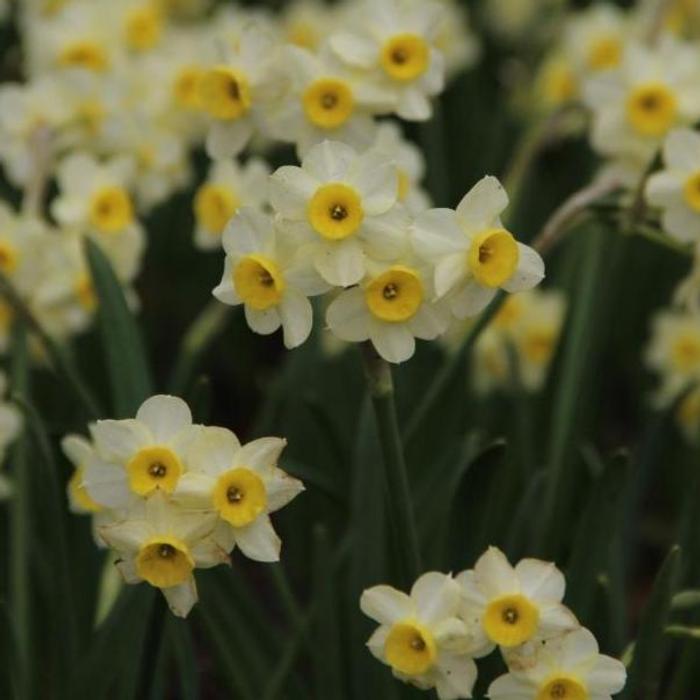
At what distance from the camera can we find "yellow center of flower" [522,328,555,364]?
3027 mm

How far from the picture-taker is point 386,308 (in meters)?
1.53

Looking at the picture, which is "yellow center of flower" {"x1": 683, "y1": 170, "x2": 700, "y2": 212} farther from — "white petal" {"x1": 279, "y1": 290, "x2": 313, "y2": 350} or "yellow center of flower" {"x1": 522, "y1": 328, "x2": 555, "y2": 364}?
"yellow center of flower" {"x1": 522, "y1": 328, "x2": 555, "y2": 364}

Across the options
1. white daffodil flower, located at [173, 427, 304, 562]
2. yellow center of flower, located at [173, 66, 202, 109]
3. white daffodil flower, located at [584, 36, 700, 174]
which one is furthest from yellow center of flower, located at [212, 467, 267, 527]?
yellow center of flower, located at [173, 66, 202, 109]

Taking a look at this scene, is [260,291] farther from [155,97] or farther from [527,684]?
[155,97]

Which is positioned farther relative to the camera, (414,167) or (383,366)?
(414,167)

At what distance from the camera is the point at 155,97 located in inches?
117

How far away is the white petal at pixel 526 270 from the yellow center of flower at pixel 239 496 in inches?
13.3

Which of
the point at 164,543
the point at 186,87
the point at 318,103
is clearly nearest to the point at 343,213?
the point at 164,543

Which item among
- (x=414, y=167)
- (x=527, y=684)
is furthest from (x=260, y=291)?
(x=414, y=167)

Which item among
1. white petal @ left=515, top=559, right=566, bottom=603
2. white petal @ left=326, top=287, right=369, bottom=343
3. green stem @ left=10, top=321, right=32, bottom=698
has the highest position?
white petal @ left=326, top=287, right=369, bottom=343

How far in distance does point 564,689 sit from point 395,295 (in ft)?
1.48

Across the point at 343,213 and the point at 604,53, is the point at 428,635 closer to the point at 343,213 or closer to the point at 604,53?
the point at 343,213

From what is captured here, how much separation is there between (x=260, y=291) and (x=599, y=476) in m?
0.60

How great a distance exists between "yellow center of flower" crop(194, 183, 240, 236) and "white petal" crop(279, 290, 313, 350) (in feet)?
2.76
